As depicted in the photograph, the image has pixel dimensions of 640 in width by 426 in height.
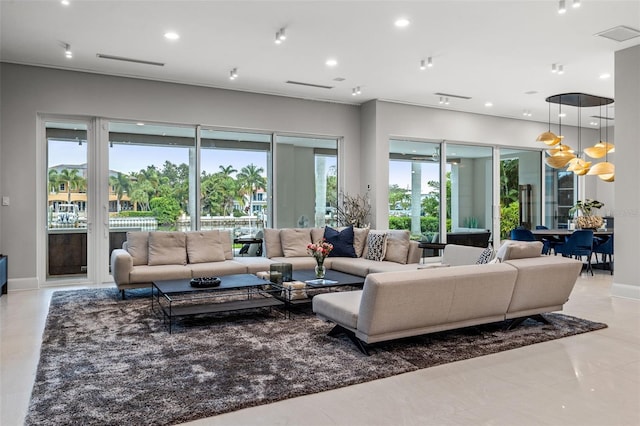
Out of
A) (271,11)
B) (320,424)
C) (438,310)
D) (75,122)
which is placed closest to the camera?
(320,424)

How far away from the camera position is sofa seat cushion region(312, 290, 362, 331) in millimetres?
3659

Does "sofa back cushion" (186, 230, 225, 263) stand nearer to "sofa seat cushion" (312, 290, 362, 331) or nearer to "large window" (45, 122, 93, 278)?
"large window" (45, 122, 93, 278)

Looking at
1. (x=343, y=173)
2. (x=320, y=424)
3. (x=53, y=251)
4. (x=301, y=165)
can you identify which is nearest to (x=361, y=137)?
(x=343, y=173)

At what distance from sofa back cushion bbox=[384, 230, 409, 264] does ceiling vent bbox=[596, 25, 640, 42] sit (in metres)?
3.39

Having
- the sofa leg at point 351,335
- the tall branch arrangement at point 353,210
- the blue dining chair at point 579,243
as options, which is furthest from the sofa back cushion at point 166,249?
the blue dining chair at point 579,243

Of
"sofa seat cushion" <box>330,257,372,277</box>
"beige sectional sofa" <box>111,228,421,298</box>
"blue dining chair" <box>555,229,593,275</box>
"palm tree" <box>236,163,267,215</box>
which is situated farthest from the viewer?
"palm tree" <box>236,163,267,215</box>

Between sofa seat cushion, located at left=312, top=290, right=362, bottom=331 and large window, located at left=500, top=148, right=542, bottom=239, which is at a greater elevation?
large window, located at left=500, top=148, right=542, bottom=239

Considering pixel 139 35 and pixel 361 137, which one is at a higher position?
pixel 139 35

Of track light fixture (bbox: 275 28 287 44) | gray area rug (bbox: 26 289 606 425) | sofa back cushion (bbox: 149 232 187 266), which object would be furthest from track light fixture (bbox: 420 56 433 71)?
sofa back cushion (bbox: 149 232 187 266)

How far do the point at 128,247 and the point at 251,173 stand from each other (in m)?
2.67

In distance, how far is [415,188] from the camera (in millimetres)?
9414

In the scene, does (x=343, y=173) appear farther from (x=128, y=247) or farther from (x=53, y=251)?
(x=53, y=251)

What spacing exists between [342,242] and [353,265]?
0.75m

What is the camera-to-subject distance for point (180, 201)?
752 cm
